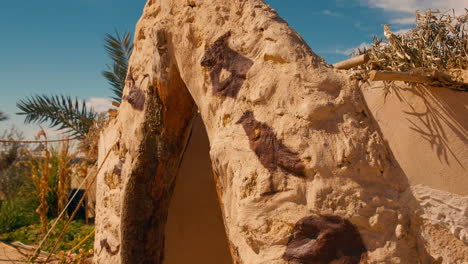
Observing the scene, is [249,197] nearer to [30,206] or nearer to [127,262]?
[127,262]

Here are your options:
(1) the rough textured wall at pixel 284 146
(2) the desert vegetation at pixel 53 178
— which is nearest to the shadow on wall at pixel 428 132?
(1) the rough textured wall at pixel 284 146

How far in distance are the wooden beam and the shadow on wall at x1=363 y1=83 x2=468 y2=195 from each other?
177 millimetres

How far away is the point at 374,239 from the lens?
1.39 m

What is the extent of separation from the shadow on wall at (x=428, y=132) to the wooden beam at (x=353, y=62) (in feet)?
0.58

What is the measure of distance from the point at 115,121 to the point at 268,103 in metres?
1.69

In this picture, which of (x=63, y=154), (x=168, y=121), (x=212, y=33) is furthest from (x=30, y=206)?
(x=212, y=33)

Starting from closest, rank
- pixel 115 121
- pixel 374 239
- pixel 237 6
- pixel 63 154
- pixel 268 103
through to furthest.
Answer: pixel 374 239 → pixel 268 103 → pixel 237 6 → pixel 115 121 → pixel 63 154

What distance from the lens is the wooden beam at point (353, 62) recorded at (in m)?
1.77

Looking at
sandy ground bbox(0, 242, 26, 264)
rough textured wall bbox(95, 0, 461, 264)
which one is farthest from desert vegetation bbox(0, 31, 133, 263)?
rough textured wall bbox(95, 0, 461, 264)

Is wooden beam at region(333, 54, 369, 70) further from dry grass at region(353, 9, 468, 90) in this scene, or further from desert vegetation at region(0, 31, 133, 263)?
desert vegetation at region(0, 31, 133, 263)

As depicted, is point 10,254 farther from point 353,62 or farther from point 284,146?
point 353,62

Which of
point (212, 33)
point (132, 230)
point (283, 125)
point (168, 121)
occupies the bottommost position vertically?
point (132, 230)

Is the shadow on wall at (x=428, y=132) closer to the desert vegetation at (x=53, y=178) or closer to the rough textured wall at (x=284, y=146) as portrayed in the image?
the rough textured wall at (x=284, y=146)

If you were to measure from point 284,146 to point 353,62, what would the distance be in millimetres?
523
